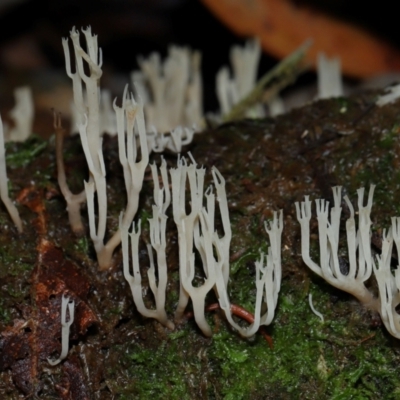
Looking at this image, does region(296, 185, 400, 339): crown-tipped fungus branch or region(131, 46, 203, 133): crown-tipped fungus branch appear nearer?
region(296, 185, 400, 339): crown-tipped fungus branch

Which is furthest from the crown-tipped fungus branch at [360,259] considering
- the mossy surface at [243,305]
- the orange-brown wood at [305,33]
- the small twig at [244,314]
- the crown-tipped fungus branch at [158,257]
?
the orange-brown wood at [305,33]

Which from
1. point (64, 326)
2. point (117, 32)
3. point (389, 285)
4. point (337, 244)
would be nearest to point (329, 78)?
point (337, 244)

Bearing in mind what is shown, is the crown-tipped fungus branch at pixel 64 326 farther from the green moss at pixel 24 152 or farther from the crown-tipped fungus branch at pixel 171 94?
the crown-tipped fungus branch at pixel 171 94

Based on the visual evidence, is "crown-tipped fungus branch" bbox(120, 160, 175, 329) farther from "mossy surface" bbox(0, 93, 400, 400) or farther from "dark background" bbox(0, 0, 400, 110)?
"dark background" bbox(0, 0, 400, 110)

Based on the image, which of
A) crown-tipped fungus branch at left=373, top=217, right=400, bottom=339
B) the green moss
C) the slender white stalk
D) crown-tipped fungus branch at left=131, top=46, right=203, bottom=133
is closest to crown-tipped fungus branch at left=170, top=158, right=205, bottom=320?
crown-tipped fungus branch at left=373, top=217, right=400, bottom=339

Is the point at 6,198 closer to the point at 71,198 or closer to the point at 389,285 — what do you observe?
the point at 71,198

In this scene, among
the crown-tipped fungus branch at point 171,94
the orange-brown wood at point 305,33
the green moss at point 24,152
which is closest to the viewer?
the green moss at point 24,152

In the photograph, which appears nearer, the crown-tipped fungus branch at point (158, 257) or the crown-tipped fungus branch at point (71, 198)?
the crown-tipped fungus branch at point (158, 257)
